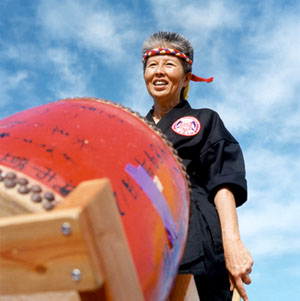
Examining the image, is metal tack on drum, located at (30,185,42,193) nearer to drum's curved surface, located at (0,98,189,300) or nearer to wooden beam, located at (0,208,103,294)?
drum's curved surface, located at (0,98,189,300)

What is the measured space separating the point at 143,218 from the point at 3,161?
0.94 feet

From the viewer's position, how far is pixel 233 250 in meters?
1.51

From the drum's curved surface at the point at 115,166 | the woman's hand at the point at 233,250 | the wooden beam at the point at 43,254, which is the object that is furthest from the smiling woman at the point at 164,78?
the wooden beam at the point at 43,254

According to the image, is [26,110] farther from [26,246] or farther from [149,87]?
[149,87]

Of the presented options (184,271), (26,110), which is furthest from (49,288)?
(184,271)

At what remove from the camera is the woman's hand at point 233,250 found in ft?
4.92

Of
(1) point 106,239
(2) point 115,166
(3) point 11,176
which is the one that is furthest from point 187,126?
(1) point 106,239

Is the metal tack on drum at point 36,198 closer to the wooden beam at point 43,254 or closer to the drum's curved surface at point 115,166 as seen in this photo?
the drum's curved surface at point 115,166

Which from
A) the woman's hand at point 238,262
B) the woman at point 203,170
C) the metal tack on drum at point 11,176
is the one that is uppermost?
the woman at point 203,170

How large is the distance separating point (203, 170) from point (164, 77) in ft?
1.56

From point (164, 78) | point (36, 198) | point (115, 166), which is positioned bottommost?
point (36, 198)

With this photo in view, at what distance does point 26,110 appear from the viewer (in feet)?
3.60

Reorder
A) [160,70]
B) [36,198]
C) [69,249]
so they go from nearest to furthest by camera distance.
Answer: [69,249] → [36,198] → [160,70]

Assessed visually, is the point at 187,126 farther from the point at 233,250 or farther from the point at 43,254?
the point at 43,254
